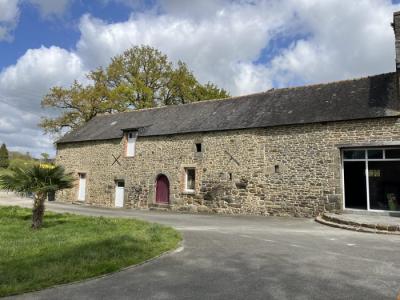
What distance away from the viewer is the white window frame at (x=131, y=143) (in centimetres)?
2238

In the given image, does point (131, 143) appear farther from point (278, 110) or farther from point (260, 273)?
point (260, 273)

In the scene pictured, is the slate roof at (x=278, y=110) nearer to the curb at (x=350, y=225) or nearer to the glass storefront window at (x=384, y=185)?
the glass storefront window at (x=384, y=185)

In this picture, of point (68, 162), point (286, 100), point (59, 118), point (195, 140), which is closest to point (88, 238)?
point (195, 140)

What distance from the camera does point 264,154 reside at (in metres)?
16.8

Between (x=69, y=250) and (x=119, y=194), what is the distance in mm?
15427

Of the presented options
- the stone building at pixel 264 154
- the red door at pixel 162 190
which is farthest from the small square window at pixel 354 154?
the red door at pixel 162 190

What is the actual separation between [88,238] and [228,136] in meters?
10.5

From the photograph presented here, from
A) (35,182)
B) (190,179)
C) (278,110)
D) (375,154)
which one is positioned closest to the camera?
(35,182)

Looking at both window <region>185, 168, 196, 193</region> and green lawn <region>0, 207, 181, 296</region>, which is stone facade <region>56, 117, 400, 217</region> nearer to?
window <region>185, 168, 196, 193</region>

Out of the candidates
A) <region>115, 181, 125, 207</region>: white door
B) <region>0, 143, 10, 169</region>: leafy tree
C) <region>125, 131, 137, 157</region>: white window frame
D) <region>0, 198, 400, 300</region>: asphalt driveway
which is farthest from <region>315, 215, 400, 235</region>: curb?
<region>0, 143, 10, 169</region>: leafy tree

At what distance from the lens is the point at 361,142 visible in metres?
14.3

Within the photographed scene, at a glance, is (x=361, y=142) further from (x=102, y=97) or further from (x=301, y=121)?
(x=102, y=97)

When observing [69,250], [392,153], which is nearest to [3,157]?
[69,250]

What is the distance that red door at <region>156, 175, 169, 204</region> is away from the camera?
66.9 feet
